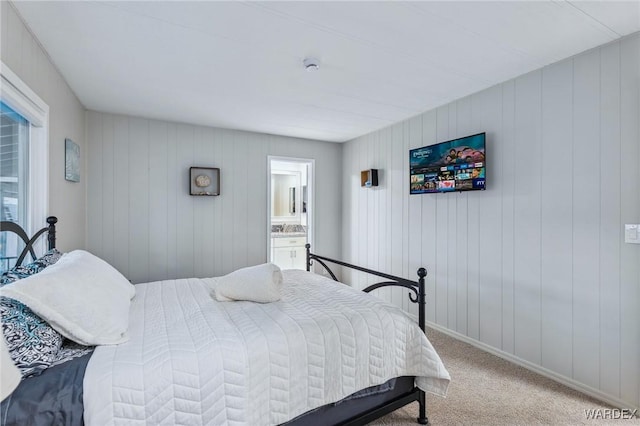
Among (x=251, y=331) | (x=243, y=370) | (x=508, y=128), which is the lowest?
(x=243, y=370)

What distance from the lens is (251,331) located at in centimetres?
153

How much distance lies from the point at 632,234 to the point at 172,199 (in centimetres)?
421

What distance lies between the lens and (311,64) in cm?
227

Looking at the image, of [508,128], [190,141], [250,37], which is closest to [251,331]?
[250,37]

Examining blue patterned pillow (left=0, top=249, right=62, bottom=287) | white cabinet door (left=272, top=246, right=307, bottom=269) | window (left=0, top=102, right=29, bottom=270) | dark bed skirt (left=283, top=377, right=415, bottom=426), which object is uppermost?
window (left=0, top=102, right=29, bottom=270)

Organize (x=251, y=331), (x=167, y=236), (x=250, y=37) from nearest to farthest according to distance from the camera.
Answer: (x=251, y=331), (x=250, y=37), (x=167, y=236)

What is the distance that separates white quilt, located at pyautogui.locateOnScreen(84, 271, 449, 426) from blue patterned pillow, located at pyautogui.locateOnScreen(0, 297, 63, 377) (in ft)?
0.54

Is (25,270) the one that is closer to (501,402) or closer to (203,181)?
(203,181)

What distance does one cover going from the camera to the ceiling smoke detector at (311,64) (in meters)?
2.25

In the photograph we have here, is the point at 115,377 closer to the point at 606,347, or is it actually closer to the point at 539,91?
the point at 606,347

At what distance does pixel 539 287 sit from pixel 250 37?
2.82m

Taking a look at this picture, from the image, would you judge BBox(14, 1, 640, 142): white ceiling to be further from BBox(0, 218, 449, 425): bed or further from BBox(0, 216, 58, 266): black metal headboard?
BBox(0, 218, 449, 425): bed

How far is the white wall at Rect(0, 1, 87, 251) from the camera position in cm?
171

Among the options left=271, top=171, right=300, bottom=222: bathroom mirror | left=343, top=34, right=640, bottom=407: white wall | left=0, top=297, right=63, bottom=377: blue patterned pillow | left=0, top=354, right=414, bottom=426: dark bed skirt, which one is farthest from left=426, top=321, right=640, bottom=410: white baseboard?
left=271, top=171, right=300, bottom=222: bathroom mirror
